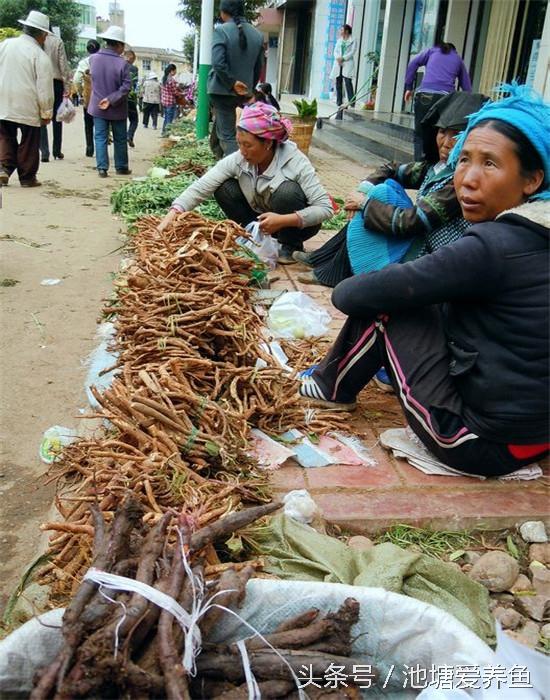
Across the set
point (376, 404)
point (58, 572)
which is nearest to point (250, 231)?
point (376, 404)

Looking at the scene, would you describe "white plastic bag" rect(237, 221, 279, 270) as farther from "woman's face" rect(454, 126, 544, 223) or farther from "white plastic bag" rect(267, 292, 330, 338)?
"woman's face" rect(454, 126, 544, 223)

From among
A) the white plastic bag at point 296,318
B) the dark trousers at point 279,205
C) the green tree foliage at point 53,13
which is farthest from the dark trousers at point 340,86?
the green tree foliage at point 53,13

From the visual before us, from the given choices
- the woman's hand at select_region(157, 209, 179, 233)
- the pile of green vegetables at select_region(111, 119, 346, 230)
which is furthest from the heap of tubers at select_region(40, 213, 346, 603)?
the pile of green vegetables at select_region(111, 119, 346, 230)

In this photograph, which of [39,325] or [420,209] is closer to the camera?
[420,209]

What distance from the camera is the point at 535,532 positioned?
7.42 feet

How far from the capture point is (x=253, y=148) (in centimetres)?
430

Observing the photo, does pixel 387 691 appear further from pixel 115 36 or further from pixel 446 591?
pixel 115 36

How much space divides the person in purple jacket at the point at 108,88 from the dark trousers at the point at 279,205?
519 centimetres

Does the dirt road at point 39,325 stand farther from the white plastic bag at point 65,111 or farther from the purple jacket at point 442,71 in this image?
the purple jacket at point 442,71

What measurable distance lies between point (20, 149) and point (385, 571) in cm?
782

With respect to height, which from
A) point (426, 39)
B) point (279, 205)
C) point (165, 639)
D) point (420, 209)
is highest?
point (426, 39)

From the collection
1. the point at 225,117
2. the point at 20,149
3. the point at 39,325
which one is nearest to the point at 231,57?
the point at 225,117

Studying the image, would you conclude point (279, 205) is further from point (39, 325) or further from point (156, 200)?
point (156, 200)

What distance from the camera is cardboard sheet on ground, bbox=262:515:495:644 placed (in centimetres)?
188
